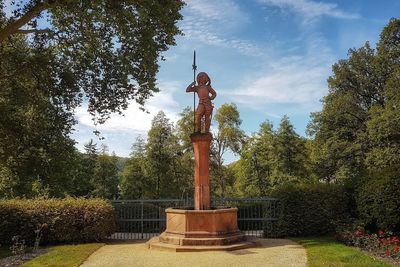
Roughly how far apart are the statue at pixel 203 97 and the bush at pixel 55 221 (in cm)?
527

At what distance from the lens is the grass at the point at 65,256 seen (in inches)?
433

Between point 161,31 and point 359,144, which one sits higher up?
point 161,31

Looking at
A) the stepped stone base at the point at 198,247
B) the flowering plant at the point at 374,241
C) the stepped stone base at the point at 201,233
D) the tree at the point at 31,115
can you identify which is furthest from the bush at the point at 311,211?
the tree at the point at 31,115

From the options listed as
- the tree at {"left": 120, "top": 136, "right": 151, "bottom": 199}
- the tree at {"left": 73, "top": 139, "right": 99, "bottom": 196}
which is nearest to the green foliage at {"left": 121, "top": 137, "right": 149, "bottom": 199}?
the tree at {"left": 120, "top": 136, "right": 151, "bottom": 199}

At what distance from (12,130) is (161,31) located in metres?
6.99

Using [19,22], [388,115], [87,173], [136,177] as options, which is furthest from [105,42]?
[87,173]

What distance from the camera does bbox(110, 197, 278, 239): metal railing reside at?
17453mm

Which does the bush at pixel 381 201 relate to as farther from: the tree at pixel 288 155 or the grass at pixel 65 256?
the tree at pixel 288 155

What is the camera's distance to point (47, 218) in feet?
50.9

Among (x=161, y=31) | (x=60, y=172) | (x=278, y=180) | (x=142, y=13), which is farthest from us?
(x=278, y=180)

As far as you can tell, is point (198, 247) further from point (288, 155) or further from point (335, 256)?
point (288, 155)

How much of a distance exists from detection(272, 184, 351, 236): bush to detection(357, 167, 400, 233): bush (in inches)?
45.9

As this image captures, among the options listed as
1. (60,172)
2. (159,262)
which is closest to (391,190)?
(159,262)

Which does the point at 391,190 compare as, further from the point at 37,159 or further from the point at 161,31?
the point at 37,159
